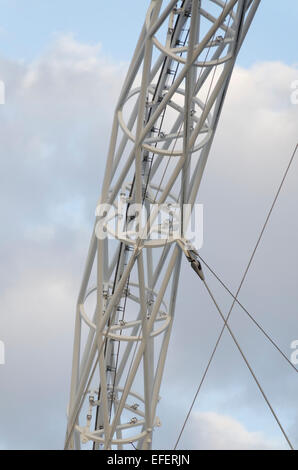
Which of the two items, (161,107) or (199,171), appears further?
(199,171)

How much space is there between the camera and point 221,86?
34719 millimetres

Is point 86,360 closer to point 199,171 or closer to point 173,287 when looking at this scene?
point 173,287

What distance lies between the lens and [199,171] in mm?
37000

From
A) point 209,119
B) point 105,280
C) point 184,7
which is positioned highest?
point 184,7

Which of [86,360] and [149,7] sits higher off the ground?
[149,7]
